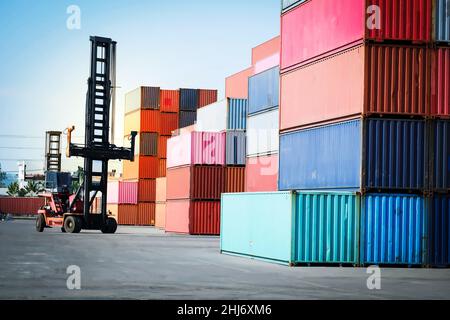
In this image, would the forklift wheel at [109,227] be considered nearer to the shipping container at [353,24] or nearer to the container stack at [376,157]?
the shipping container at [353,24]

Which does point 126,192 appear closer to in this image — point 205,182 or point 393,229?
point 205,182

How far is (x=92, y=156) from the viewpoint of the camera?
47.5 meters

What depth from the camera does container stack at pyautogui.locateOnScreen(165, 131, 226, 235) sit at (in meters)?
51.8

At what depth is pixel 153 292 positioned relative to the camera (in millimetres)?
15883

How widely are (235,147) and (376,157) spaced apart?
27.1 metres

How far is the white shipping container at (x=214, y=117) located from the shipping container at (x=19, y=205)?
77.1 metres

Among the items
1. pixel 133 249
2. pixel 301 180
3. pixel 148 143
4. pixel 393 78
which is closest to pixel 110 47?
pixel 133 249

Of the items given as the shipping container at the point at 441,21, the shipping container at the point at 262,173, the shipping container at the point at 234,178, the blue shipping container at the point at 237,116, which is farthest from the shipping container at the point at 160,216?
the shipping container at the point at 441,21

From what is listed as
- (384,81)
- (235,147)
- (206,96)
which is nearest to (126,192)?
(206,96)

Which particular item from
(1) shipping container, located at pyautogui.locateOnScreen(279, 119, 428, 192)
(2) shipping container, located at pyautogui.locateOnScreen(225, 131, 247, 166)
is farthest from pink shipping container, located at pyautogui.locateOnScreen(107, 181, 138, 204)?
(1) shipping container, located at pyautogui.locateOnScreen(279, 119, 428, 192)

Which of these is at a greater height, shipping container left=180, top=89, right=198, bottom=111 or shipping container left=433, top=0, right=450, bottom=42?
shipping container left=180, top=89, right=198, bottom=111

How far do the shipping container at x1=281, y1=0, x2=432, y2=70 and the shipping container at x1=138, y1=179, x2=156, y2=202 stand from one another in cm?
5004

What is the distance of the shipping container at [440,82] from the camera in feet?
83.5

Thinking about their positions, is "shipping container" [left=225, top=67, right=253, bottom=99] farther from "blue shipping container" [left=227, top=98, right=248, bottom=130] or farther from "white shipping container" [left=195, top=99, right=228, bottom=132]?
"blue shipping container" [left=227, top=98, right=248, bottom=130]
